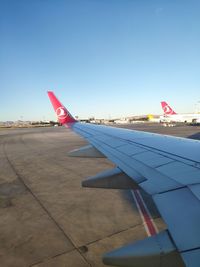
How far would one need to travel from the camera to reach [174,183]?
8.39ft

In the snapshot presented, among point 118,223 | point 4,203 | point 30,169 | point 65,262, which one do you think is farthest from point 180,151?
point 30,169

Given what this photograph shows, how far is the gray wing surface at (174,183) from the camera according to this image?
1602mm

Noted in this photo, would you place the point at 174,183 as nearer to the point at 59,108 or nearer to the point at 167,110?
the point at 59,108

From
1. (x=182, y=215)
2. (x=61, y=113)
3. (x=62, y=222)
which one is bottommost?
(x=62, y=222)

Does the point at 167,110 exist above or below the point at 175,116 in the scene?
above

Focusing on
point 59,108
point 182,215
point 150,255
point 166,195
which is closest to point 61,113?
point 59,108

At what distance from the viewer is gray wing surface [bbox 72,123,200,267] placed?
5.25 feet

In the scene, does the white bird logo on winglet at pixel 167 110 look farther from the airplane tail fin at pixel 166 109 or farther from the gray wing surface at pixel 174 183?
the gray wing surface at pixel 174 183

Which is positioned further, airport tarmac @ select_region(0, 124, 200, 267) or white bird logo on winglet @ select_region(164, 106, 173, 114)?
white bird logo on winglet @ select_region(164, 106, 173, 114)

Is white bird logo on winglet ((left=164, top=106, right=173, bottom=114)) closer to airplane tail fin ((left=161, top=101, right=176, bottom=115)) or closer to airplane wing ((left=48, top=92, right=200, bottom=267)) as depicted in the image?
airplane tail fin ((left=161, top=101, right=176, bottom=115))

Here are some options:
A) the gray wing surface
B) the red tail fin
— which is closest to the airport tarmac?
the gray wing surface

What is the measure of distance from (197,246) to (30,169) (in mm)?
12071

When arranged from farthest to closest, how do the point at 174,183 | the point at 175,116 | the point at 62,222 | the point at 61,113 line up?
1. the point at 175,116
2. the point at 61,113
3. the point at 62,222
4. the point at 174,183

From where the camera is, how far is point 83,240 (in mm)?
4969
